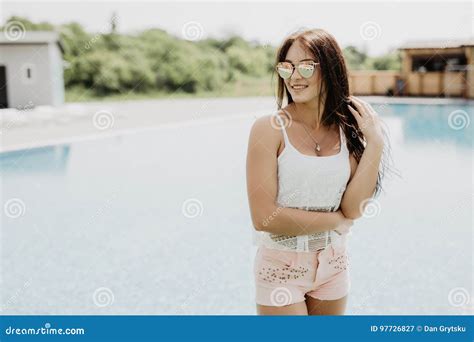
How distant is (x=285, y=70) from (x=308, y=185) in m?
0.33

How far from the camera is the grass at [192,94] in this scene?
82.9ft

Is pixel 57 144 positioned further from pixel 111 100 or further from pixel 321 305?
pixel 111 100

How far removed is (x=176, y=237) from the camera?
5637 mm

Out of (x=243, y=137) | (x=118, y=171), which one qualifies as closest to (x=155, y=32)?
(x=243, y=137)

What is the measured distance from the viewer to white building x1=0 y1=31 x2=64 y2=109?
18562 mm

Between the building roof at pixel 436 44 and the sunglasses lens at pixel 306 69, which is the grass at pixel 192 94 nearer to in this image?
the building roof at pixel 436 44
